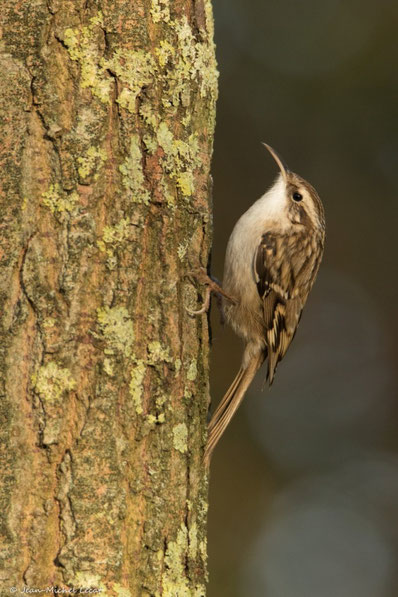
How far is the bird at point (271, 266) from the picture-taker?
3.27m

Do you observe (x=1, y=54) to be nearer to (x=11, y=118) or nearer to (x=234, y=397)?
(x=11, y=118)

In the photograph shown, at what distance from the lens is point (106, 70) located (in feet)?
6.38

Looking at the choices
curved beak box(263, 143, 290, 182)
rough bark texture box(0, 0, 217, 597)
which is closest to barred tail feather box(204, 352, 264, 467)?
rough bark texture box(0, 0, 217, 597)

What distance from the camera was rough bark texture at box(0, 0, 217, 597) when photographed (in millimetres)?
1762

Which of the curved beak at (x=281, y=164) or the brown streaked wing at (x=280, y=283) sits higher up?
the curved beak at (x=281, y=164)

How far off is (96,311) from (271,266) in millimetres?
1563

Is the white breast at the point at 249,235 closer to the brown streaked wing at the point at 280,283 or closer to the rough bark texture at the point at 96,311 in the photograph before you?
the brown streaked wing at the point at 280,283

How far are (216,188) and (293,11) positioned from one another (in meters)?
1.49

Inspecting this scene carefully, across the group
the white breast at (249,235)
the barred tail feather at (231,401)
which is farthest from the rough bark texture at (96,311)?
the white breast at (249,235)

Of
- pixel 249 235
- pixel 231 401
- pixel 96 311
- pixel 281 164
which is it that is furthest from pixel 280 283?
pixel 96 311

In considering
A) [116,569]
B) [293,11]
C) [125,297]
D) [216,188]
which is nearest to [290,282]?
[125,297]

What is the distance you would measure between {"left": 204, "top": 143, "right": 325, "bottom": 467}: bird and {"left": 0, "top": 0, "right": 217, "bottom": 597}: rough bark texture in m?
1.19

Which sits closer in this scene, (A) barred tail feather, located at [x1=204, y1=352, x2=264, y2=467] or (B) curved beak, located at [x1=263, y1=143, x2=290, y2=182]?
(A) barred tail feather, located at [x1=204, y1=352, x2=264, y2=467]

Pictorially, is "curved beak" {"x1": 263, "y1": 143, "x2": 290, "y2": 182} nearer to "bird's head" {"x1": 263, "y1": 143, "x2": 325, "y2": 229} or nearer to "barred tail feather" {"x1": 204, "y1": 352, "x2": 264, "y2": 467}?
"bird's head" {"x1": 263, "y1": 143, "x2": 325, "y2": 229}
